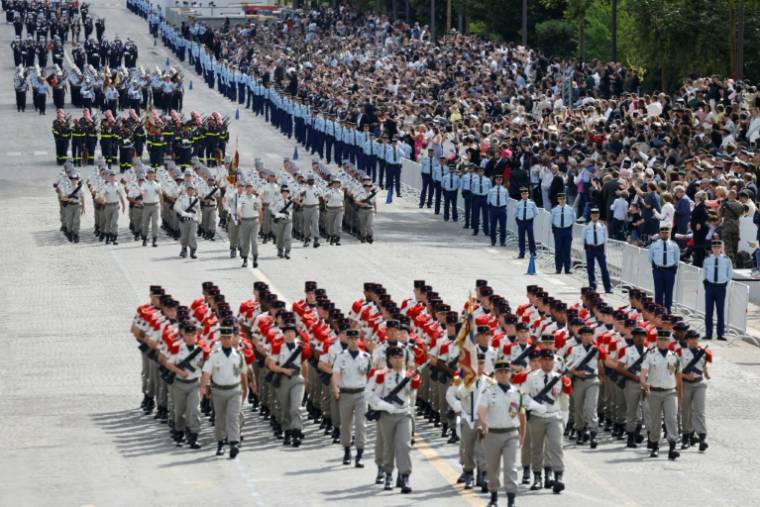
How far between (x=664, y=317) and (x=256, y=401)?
5.54 meters

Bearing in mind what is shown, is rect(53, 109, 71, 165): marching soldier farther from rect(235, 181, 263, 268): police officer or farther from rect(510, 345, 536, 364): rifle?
rect(510, 345, 536, 364): rifle

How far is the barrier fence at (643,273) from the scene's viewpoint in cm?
3169

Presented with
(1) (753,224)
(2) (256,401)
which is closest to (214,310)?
(2) (256,401)

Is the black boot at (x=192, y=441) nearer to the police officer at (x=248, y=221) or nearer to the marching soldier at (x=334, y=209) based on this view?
the police officer at (x=248, y=221)

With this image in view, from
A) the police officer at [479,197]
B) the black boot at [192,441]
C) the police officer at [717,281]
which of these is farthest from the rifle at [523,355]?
the police officer at [479,197]

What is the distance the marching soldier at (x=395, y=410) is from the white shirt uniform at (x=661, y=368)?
3.28 m

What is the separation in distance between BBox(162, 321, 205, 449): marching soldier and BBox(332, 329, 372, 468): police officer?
1800mm

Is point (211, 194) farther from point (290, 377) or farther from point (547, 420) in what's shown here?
point (547, 420)

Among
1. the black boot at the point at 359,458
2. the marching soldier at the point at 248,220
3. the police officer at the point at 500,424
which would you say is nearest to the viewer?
the police officer at the point at 500,424

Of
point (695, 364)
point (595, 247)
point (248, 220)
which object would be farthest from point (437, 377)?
point (248, 220)

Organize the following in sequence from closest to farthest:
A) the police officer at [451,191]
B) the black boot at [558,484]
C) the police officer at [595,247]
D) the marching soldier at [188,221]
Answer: the black boot at [558,484] → the police officer at [595,247] → the marching soldier at [188,221] → the police officer at [451,191]

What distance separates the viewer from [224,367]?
2336 centimetres

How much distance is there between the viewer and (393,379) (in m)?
22.0

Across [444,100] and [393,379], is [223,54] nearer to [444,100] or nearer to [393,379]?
[444,100]
